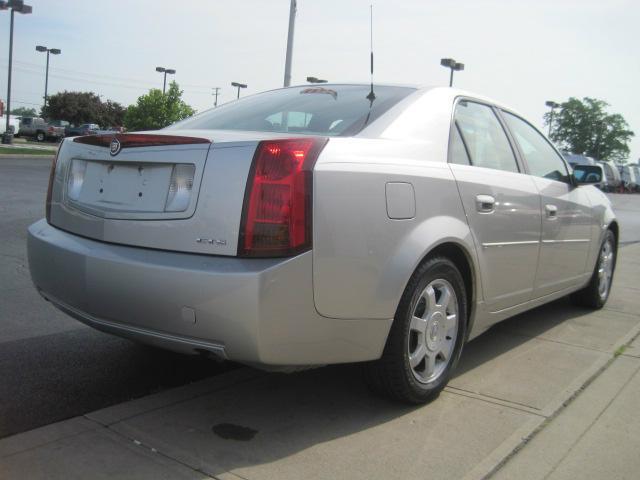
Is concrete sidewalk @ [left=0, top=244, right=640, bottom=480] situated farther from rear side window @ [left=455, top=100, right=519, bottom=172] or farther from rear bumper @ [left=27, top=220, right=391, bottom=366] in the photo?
rear side window @ [left=455, top=100, right=519, bottom=172]

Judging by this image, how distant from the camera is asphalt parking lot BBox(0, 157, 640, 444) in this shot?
3104 mm

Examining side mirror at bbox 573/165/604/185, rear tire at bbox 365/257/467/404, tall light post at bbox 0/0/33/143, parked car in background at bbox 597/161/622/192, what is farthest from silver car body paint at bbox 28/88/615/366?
tall light post at bbox 0/0/33/143

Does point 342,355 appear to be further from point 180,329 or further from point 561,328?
point 561,328

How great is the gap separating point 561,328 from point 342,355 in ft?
9.28

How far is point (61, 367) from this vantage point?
3635mm

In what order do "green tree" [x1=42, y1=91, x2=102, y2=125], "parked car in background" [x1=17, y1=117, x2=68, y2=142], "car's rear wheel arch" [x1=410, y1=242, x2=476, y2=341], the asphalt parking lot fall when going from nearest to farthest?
the asphalt parking lot, "car's rear wheel arch" [x1=410, y1=242, x2=476, y2=341], "parked car in background" [x1=17, y1=117, x2=68, y2=142], "green tree" [x1=42, y1=91, x2=102, y2=125]

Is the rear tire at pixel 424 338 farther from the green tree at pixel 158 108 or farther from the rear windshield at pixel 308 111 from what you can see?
the green tree at pixel 158 108

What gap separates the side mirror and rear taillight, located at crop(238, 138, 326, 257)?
3.05 meters

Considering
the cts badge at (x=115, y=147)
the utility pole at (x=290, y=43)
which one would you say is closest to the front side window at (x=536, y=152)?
the cts badge at (x=115, y=147)

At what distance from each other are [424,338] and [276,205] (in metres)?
1.13

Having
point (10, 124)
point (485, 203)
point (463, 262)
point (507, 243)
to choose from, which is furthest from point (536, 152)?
point (10, 124)

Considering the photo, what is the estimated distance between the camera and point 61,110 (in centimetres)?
7112

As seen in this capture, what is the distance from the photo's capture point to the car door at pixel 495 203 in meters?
3.46

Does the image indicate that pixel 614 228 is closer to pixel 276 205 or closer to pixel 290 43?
pixel 276 205
